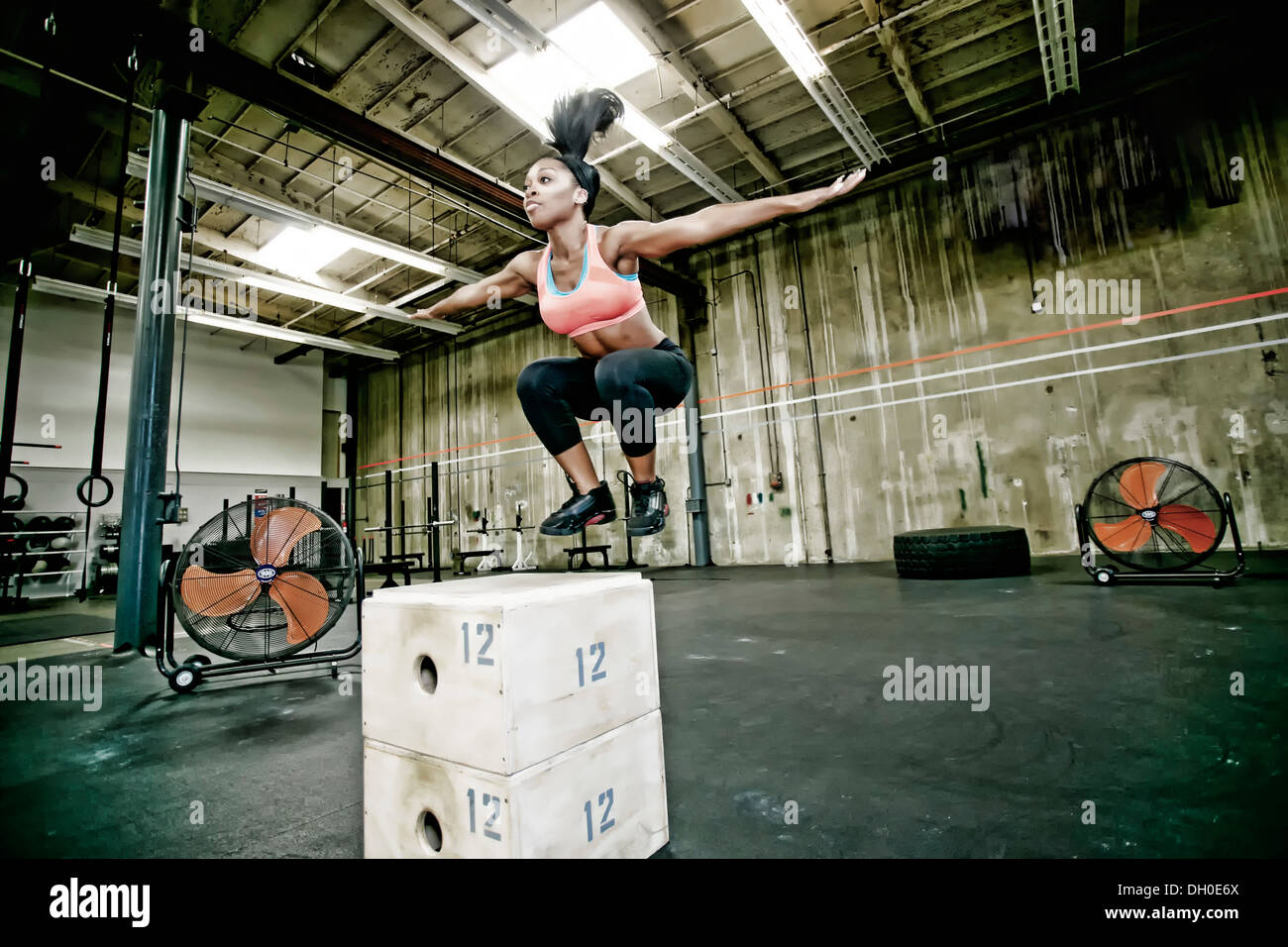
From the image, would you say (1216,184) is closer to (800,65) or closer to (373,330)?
(800,65)

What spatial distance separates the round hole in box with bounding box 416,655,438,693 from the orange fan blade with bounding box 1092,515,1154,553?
180 inches

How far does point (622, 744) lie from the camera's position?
1.03m

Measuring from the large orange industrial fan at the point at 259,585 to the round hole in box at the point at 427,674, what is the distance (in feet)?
6.42

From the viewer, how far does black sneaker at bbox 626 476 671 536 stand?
1.37 meters

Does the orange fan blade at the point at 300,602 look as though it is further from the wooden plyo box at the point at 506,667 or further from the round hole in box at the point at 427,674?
the round hole in box at the point at 427,674

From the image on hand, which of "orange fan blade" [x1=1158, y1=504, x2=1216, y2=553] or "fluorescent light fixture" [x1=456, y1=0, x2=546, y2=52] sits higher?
"fluorescent light fixture" [x1=456, y1=0, x2=546, y2=52]

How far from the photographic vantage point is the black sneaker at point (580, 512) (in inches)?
50.8

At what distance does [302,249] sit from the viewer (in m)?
7.71

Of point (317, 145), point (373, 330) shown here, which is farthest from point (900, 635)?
point (373, 330)

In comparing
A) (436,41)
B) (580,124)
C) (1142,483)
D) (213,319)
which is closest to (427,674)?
Answer: (580,124)

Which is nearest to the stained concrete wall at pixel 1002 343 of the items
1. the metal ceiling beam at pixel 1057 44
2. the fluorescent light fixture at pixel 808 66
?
the metal ceiling beam at pixel 1057 44

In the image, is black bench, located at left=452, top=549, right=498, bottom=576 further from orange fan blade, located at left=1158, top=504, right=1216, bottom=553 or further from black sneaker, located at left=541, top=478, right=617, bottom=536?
orange fan blade, located at left=1158, top=504, right=1216, bottom=553

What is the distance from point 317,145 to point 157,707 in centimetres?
679

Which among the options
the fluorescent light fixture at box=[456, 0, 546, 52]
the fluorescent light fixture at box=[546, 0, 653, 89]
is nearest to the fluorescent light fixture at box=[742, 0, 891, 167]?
the fluorescent light fixture at box=[546, 0, 653, 89]
